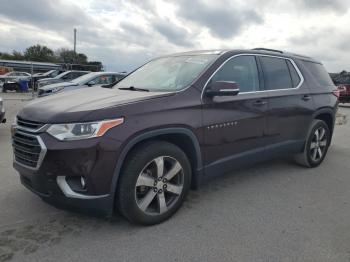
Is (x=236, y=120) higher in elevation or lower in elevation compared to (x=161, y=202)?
higher

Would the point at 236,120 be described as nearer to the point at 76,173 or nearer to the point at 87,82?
the point at 76,173

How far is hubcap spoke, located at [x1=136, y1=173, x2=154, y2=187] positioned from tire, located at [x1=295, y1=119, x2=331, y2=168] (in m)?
2.94

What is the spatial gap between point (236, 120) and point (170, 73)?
96cm

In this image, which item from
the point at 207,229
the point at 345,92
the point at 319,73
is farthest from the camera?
the point at 345,92

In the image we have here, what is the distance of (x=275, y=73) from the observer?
4465 millimetres

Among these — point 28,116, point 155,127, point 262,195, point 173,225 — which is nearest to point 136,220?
point 173,225

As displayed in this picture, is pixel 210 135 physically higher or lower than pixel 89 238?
higher

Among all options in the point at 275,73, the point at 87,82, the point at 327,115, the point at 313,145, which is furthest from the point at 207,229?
the point at 87,82

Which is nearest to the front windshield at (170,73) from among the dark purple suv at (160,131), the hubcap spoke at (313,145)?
the dark purple suv at (160,131)

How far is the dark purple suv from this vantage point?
2.72 metres

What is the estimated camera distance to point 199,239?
2953mm

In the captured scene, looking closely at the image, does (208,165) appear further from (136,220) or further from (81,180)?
(81,180)

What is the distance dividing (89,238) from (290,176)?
10.2 feet

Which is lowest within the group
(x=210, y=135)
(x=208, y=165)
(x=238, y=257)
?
(x=238, y=257)
